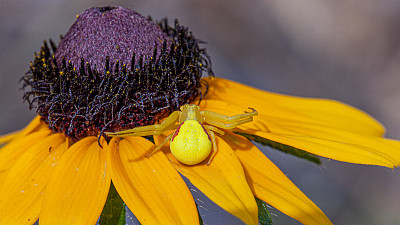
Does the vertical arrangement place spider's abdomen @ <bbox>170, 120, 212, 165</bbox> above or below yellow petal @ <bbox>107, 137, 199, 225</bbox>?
above

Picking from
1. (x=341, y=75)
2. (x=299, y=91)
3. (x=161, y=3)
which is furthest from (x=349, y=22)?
(x=161, y=3)

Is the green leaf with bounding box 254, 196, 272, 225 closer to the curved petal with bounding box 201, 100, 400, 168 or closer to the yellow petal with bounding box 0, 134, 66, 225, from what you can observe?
the curved petal with bounding box 201, 100, 400, 168

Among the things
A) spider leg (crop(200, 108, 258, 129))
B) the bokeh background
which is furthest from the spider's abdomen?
the bokeh background

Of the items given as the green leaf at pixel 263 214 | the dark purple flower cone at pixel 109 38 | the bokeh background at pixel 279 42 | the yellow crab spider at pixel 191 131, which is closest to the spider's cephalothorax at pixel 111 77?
the dark purple flower cone at pixel 109 38

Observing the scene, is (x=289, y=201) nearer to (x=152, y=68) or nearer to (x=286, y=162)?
(x=286, y=162)

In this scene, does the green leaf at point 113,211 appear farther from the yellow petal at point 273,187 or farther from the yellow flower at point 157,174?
the yellow petal at point 273,187
